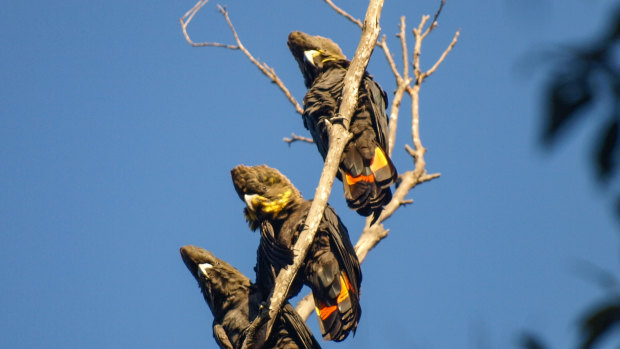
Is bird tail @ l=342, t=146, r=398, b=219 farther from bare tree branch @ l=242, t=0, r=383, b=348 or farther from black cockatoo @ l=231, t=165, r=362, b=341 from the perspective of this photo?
bare tree branch @ l=242, t=0, r=383, b=348

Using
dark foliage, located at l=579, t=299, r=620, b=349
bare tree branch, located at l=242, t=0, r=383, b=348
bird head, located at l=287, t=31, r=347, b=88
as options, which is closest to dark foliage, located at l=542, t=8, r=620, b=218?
dark foliage, located at l=579, t=299, r=620, b=349

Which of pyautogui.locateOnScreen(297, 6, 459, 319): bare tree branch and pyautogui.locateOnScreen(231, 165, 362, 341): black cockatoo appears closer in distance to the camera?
pyautogui.locateOnScreen(231, 165, 362, 341): black cockatoo

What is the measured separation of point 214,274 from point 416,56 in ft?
9.84

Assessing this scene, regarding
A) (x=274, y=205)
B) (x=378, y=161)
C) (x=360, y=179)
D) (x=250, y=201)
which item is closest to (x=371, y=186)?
(x=360, y=179)

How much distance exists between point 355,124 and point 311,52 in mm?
905

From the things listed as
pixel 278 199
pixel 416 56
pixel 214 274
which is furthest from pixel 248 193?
pixel 416 56

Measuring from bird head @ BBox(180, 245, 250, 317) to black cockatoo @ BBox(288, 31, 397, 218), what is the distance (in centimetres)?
97

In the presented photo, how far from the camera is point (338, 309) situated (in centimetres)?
452

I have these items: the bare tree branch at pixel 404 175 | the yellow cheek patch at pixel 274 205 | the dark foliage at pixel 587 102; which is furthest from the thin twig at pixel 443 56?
the dark foliage at pixel 587 102

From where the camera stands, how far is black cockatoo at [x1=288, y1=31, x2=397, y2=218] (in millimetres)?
4859

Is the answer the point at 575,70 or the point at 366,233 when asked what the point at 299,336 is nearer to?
the point at 366,233

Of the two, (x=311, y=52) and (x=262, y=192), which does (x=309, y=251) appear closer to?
(x=262, y=192)

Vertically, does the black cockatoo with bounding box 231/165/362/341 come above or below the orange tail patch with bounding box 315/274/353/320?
above

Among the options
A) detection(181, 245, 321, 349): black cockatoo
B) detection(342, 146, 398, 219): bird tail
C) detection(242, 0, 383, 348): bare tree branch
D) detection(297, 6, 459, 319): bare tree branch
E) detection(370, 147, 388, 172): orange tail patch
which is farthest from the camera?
detection(297, 6, 459, 319): bare tree branch
